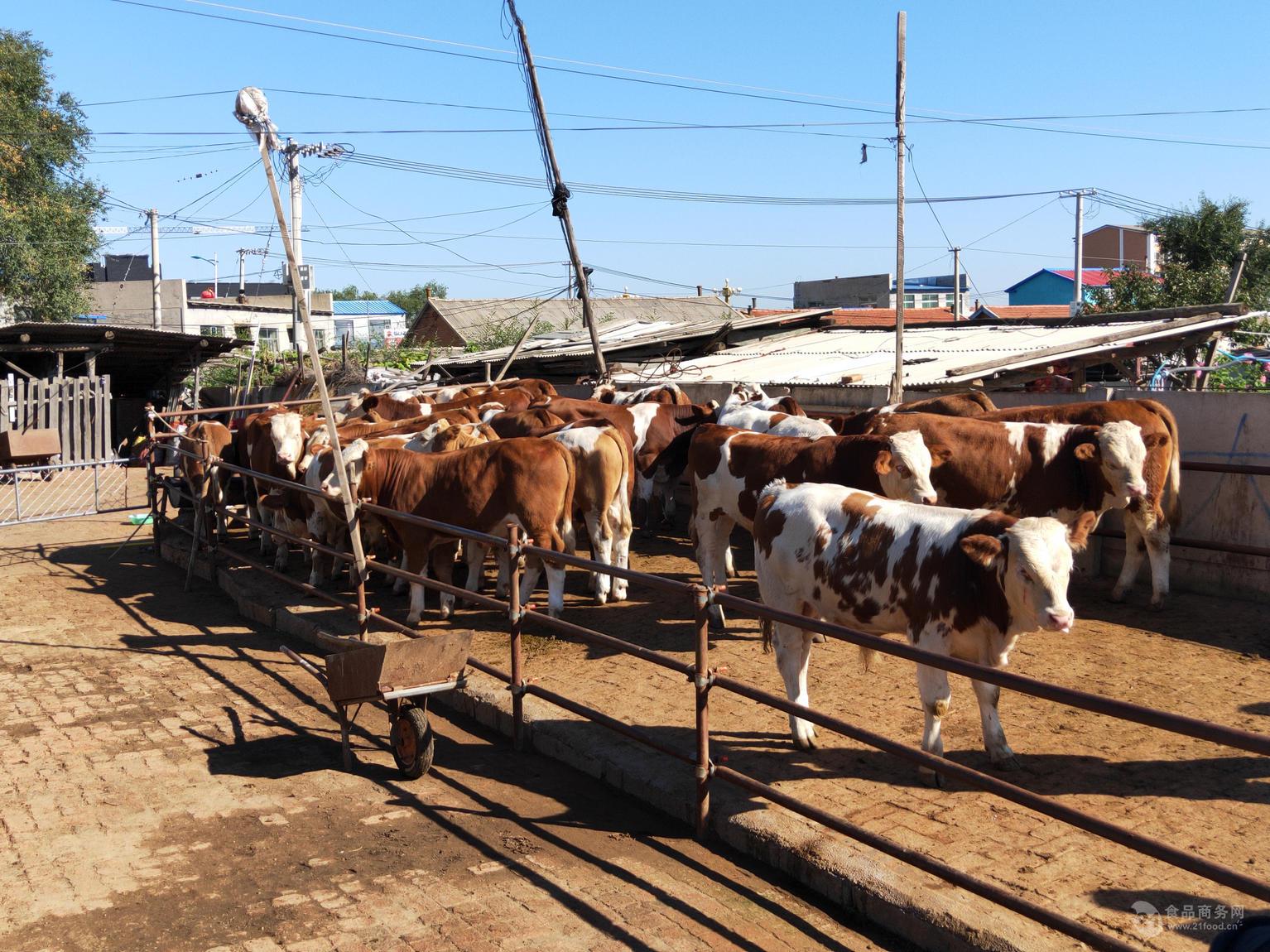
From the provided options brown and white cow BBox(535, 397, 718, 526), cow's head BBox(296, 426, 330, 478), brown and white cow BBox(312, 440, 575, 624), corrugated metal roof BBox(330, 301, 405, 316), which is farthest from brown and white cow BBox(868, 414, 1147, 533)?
corrugated metal roof BBox(330, 301, 405, 316)

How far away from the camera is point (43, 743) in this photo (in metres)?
7.21

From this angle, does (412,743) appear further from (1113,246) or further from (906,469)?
(1113,246)

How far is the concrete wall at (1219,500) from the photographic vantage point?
973 centimetres

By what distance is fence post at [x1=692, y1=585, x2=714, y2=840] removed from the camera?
536cm

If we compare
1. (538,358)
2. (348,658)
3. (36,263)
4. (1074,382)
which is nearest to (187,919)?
(348,658)

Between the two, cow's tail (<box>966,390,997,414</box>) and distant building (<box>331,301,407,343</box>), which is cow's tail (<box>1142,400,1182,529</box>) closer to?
cow's tail (<box>966,390,997,414</box>)

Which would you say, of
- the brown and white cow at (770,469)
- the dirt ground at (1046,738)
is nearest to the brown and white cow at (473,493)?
the dirt ground at (1046,738)

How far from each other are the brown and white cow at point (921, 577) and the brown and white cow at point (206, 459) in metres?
8.13

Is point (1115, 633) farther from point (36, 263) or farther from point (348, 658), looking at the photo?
point (36, 263)

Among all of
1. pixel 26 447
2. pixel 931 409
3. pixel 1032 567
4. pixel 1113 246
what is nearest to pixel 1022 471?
pixel 931 409

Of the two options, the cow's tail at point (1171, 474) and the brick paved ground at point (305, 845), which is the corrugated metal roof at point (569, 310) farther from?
the brick paved ground at point (305, 845)

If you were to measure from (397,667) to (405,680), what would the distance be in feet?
0.37

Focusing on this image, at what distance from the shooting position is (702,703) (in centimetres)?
541

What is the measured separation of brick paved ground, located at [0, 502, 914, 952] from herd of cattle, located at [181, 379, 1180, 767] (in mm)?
1528
